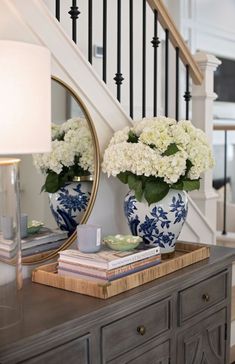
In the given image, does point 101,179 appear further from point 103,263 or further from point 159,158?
point 103,263

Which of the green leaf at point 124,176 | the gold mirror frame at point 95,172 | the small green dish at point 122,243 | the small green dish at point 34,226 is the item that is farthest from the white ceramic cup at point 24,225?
the green leaf at point 124,176

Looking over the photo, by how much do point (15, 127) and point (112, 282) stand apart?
55 centimetres

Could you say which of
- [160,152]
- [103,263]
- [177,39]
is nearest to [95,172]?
[160,152]

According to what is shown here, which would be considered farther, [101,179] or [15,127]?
[101,179]

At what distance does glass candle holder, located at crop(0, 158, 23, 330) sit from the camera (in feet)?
4.54

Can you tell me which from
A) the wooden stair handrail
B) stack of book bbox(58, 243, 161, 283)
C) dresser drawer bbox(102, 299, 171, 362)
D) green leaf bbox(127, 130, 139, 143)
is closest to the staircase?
the wooden stair handrail

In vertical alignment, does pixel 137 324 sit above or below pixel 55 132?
below

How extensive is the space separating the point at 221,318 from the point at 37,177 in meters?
0.91

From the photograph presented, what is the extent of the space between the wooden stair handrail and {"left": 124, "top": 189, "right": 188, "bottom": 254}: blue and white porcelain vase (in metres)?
0.98

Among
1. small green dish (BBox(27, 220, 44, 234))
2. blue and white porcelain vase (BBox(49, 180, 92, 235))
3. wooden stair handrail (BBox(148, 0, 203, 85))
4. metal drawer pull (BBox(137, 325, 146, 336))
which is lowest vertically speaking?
metal drawer pull (BBox(137, 325, 146, 336))

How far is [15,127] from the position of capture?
1.29 meters

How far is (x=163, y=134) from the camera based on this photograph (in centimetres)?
186

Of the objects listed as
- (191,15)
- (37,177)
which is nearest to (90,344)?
(37,177)

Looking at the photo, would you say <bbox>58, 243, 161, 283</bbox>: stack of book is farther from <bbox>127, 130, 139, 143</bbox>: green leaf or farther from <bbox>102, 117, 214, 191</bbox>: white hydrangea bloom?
<bbox>127, 130, 139, 143</bbox>: green leaf
